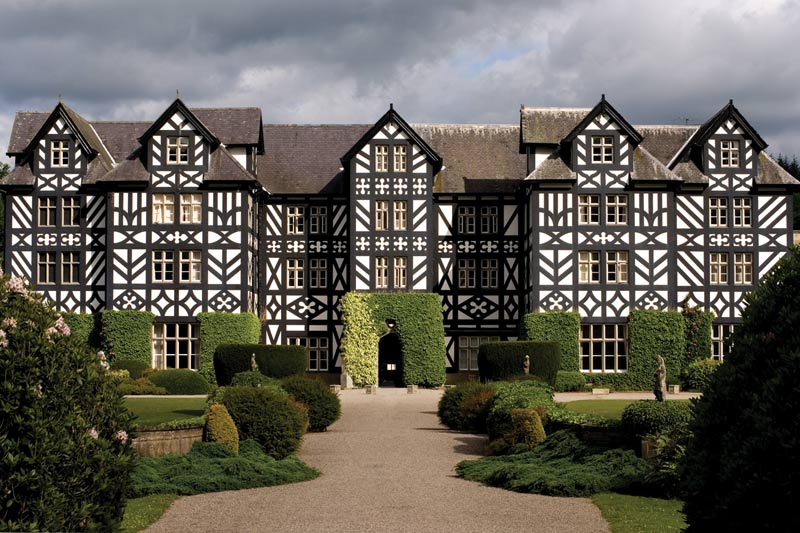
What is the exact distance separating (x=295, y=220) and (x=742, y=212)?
1946 centimetres

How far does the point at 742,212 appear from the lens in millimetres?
42125

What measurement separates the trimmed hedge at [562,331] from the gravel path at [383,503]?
17981 millimetres

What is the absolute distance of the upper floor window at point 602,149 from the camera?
40.6m

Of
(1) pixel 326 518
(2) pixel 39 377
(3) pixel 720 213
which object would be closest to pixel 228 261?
(3) pixel 720 213

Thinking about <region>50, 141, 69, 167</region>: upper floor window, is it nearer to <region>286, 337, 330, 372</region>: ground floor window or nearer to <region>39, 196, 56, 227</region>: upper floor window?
Answer: <region>39, 196, 56, 227</region>: upper floor window

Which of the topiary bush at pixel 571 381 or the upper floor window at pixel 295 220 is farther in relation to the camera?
the upper floor window at pixel 295 220

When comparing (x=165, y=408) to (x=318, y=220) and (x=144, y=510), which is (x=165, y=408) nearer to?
(x=144, y=510)

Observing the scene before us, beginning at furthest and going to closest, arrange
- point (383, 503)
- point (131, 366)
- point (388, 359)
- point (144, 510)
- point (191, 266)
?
point (388, 359), point (191, 266), point (131, 366), point (383, 503), point (144, 510)

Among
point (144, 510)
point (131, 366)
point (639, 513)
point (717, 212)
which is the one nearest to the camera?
point (639, 513)

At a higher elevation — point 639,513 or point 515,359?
point 515,359

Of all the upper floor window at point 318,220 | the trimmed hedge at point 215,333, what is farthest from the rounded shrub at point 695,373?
the trimmed hedge at point 215,333

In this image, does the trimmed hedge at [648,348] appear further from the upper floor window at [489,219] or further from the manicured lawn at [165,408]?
the manicured lawn at [165,408]

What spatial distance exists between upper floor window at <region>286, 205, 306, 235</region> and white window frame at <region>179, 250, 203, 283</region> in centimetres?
505

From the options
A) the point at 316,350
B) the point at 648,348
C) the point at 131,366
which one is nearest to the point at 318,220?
the point at 316,350
